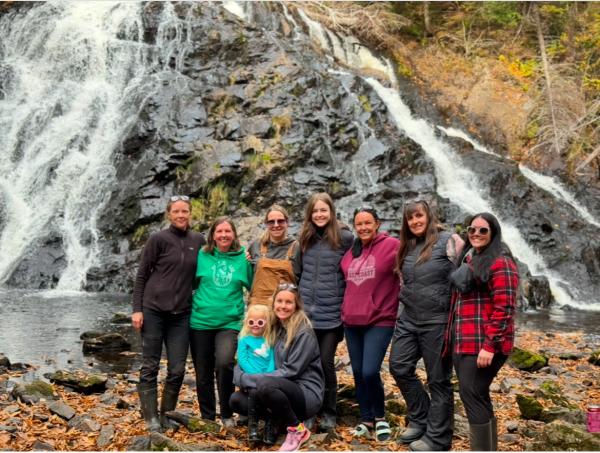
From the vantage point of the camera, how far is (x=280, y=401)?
217 inches

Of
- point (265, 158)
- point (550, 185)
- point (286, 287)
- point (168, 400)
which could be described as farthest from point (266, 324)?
point (550, 185)

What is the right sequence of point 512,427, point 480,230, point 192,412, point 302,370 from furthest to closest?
1. point 192,412
2. point 512,427
3. point 302,370
4. point 480,230

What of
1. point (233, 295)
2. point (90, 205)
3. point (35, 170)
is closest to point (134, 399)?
point (233, 295)

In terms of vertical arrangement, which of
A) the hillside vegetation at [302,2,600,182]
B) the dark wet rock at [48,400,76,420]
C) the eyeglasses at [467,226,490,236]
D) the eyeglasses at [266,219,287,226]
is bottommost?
the dark wet rock at [48,400,76,420]

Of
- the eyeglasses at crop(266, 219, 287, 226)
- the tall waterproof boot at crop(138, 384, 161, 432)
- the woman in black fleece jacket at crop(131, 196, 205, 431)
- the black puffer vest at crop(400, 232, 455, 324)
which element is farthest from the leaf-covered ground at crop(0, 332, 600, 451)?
the eyeglasses at crop(266, 219, 287, 226)

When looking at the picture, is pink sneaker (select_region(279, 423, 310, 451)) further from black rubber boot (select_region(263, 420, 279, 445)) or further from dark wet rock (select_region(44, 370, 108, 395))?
dark wet rock (select_region(44, 370, 108, 395))

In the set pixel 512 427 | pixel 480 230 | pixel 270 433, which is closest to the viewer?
pixel 480 230

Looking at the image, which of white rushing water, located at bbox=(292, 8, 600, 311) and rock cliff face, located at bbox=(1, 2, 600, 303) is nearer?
rock cliff face, located at bbox=(1, 2, 600, 303)

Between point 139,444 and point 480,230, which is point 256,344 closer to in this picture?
point 139,444

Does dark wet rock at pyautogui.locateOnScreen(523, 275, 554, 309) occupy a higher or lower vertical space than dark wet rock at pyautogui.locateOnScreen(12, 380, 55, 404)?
higher

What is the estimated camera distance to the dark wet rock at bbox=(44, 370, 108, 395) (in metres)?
7.89

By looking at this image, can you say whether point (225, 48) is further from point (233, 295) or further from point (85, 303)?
point (233, 295)

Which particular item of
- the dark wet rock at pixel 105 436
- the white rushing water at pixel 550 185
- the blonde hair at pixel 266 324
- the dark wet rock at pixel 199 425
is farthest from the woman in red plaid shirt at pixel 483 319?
the white rushing water at pixel 550 185

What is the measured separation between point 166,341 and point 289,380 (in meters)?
1.42
